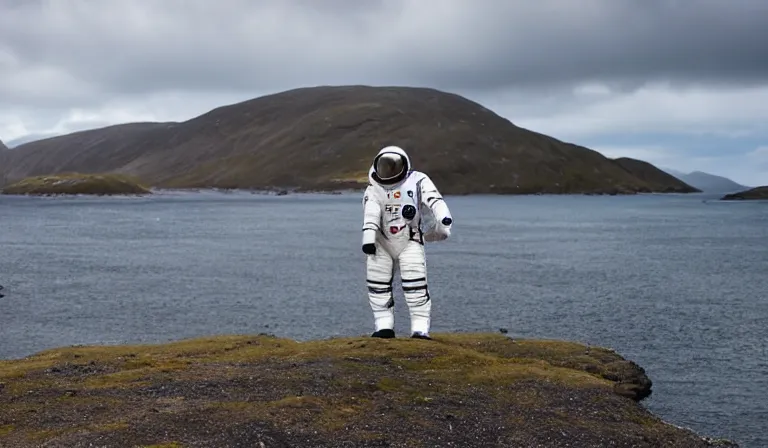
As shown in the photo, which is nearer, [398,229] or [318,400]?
[318,400]

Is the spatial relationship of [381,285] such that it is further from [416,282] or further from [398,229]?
[398,229]

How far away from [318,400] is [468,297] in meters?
35.8

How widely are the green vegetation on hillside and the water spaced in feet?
24.9

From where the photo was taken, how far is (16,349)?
3534 cm

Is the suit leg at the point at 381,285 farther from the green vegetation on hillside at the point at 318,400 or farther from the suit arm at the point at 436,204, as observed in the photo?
the suit arm at the point at 436,204

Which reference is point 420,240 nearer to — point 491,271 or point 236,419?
point 236,419

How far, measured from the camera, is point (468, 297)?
51.7m

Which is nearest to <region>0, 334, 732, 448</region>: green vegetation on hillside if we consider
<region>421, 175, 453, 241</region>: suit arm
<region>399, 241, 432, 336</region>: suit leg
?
<region>399, 241, 432, 336</region>: suit leg

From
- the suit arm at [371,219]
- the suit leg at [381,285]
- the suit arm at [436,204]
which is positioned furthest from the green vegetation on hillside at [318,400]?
the suit arm at [436,204]

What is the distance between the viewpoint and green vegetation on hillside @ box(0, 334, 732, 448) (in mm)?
14780

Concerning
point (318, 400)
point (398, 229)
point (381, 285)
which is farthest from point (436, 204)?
point (318, 400)

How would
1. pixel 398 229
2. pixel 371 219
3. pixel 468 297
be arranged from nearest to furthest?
pixel 371 219 → pixel 398 229 → pixel 468 297

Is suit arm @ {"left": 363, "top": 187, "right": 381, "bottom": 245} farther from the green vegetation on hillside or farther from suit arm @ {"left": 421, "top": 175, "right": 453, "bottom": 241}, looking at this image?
the green vegetation on hillside

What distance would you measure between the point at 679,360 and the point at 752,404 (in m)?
6.15
